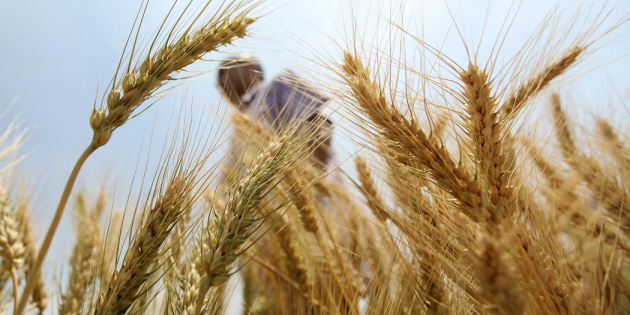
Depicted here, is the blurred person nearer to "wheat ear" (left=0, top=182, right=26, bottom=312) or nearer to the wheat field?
the wheat field

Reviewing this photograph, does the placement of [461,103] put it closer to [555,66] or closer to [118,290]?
[555,66]

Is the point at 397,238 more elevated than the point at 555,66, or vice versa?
the point at 555,66

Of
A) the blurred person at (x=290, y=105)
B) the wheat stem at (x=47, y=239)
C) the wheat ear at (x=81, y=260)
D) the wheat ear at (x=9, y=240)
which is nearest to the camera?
the wheat stem at (x=47, y=239)

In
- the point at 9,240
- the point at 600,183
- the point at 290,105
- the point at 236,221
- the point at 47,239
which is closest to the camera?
the point at 47,239

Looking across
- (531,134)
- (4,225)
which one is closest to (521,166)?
(531,134)

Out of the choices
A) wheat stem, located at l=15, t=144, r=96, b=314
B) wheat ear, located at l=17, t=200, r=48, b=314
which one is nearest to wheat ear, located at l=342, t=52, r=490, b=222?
wheat stem, located at l=15, t=144, r=96, b=314

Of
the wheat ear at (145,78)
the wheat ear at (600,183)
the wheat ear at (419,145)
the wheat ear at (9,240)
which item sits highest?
the wheat ear at (145,78)

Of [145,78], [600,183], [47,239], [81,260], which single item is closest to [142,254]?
[47,239]

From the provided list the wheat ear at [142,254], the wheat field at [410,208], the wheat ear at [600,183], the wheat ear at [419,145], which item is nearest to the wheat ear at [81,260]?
the wheat field at [410,208]

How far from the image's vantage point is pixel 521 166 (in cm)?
88

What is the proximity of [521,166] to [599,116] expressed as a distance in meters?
1.08

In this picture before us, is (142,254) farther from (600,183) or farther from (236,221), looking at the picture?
(600,183)

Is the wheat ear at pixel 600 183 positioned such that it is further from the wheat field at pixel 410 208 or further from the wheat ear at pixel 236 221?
the wheat ear at pixel 236 221

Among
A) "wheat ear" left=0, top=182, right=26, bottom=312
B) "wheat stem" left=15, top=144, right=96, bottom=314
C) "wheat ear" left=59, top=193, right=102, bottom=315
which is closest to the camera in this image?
"wheat stem" left=15, top=144, right=96, bottom=314
